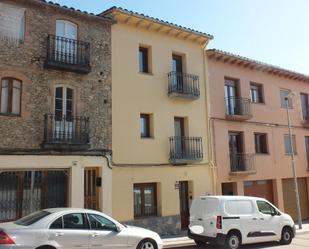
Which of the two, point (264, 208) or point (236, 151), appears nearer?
point (264, 208)

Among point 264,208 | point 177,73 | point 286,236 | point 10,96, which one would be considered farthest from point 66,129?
point 286,236

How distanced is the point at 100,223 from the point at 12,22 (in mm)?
7762

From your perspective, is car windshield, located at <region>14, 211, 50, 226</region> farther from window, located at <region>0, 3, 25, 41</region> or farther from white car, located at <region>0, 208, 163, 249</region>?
window, located at <region>0, 3, 25, 41</region>

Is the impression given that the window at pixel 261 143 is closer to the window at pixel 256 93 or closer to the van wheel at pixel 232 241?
the window at pixel 256 93

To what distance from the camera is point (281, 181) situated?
2064 centimetres

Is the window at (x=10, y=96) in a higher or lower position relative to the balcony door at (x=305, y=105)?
lower

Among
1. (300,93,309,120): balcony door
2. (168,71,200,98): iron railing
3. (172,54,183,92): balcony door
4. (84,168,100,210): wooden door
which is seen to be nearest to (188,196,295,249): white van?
(84,168,100,210): wooden door

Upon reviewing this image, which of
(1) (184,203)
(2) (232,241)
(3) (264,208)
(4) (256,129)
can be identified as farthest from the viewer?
(4) (256,129)

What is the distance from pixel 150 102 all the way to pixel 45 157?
17.2 feet

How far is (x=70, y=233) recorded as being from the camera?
339 inches

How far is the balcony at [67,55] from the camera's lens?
42.7ft

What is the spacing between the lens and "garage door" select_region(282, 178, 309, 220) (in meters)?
20.8

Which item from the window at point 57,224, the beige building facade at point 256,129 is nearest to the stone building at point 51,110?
the window at point 57,224

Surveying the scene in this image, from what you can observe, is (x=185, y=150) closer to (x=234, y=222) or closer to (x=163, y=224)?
(x=163, y=224)
